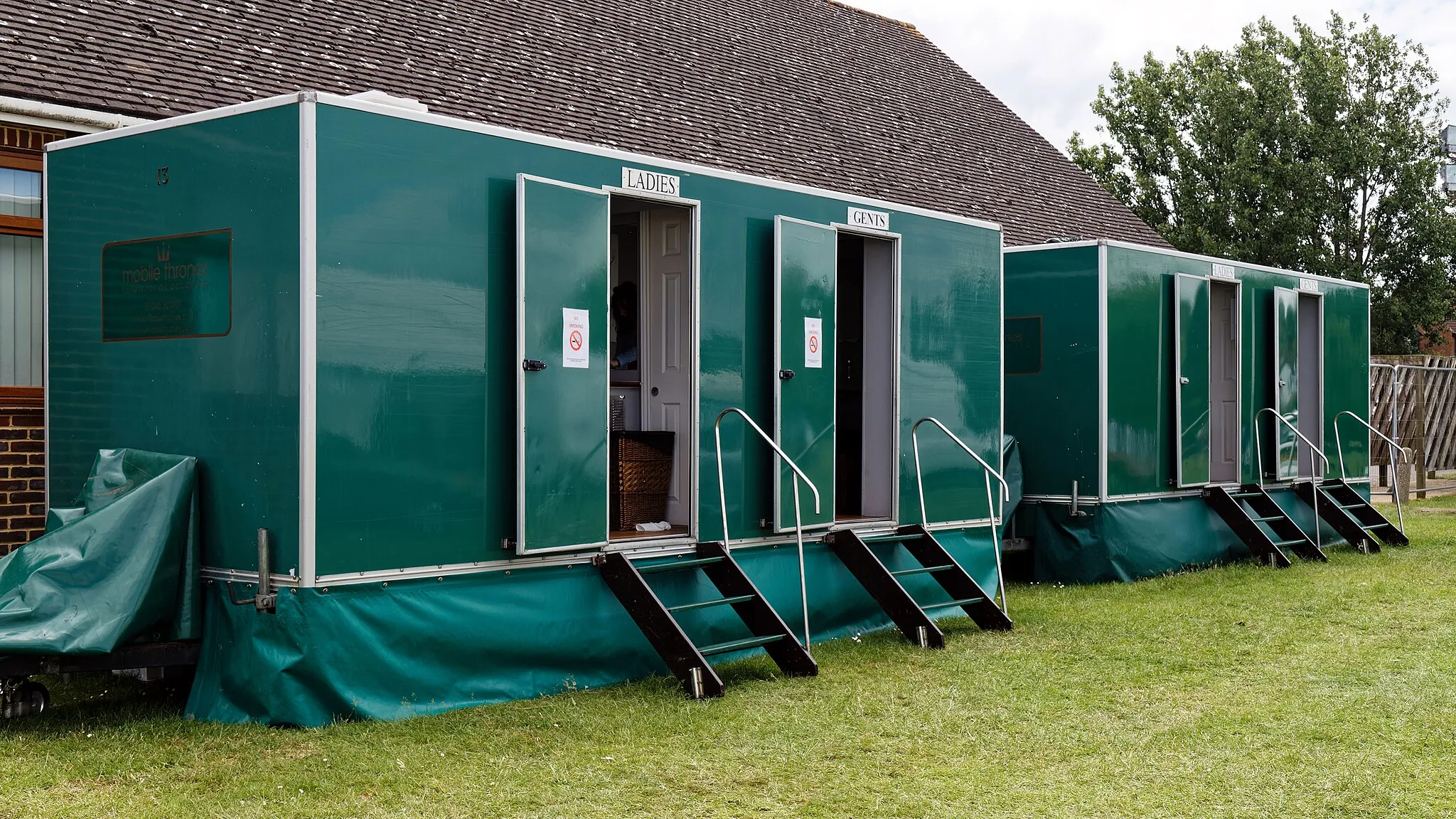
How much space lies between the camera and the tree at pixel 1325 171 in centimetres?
3388

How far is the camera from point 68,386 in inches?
262

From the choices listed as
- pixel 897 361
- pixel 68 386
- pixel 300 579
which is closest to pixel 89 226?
pixel 68 386

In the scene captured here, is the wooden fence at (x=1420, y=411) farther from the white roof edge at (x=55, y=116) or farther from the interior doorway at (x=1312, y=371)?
the white roof edge at (x=55, y=116)

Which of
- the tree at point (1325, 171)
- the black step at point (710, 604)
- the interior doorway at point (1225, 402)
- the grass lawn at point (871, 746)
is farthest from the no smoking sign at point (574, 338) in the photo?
the tree at point (1325, 171)

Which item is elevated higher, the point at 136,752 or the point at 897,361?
the point at 897,361

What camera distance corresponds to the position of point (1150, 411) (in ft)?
36.6

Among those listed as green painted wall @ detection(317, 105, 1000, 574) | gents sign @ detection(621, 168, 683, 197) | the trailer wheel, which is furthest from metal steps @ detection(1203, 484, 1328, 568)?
the trailer wheel

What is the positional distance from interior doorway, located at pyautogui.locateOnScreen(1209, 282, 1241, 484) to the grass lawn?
446 centimetres

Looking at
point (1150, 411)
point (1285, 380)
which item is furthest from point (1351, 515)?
point (1150, 411)

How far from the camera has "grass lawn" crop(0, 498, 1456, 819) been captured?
4.80 metres

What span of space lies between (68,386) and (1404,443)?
1748 centimetres

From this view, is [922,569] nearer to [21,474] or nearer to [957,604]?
[957,604]

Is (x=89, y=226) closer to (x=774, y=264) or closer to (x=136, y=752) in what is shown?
(x=136, y=752)

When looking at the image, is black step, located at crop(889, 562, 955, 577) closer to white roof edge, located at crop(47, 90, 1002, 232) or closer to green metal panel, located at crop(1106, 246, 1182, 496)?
white roof edge, located at crop(47, 90, 1002, 232)
